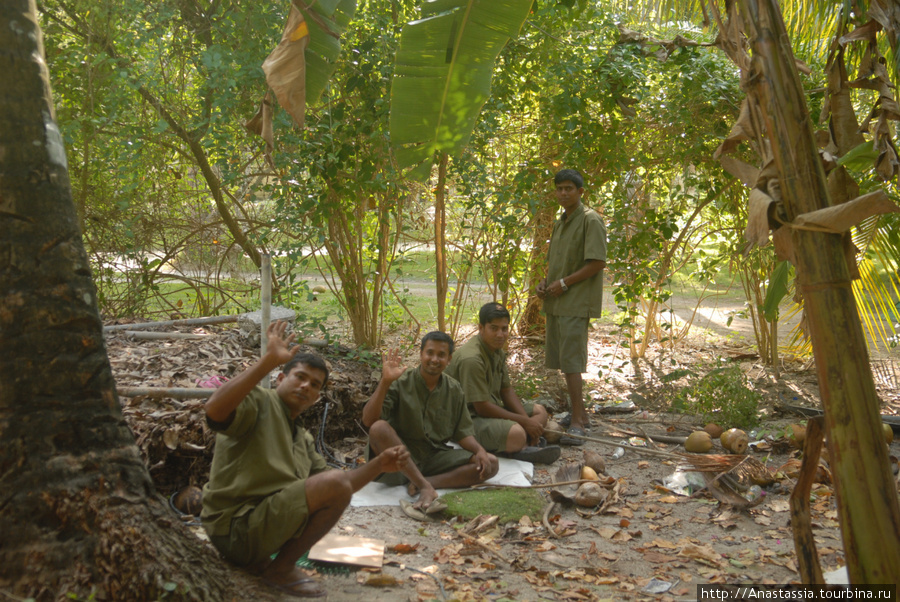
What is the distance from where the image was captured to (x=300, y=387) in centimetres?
307

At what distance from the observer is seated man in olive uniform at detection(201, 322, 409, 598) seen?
107 inches

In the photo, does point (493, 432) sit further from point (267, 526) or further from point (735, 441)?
point (267, 526)

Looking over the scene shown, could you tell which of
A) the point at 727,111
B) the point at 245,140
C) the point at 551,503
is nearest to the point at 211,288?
the point at 245,140

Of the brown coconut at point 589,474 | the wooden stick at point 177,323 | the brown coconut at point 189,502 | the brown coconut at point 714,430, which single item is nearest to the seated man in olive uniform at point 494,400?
the brown coconut at point 589,474

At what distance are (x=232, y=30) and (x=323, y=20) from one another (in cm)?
295

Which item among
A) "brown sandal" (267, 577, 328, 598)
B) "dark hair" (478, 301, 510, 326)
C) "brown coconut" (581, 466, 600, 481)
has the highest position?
"dark hair" (478, 301, 510, 326)

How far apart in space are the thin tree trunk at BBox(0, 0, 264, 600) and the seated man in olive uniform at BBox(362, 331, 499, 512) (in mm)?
2020

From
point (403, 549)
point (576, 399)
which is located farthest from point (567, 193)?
point (403, 549)

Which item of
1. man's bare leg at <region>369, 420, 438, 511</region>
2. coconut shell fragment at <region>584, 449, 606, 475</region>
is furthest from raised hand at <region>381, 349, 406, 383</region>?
coconut shell fragment at <region>584, 449, 606, 475</region>

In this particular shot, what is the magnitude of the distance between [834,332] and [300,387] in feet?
6.95

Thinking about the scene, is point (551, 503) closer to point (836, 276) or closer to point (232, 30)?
point (836, 276)

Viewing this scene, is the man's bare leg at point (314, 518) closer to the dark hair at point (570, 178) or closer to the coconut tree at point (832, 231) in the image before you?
the coconut tree at point (832, 231)

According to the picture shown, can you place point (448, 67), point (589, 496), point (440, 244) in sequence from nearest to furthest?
point (448, 67) → point (589, 496) → point (440, 244)

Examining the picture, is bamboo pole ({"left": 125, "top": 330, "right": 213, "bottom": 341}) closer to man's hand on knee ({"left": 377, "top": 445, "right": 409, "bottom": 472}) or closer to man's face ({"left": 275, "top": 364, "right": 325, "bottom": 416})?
man's face ({"left": 275, "top": 364, "right": 325, "bottom": 416})
